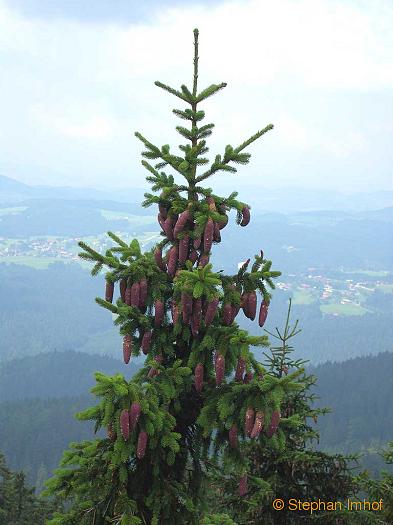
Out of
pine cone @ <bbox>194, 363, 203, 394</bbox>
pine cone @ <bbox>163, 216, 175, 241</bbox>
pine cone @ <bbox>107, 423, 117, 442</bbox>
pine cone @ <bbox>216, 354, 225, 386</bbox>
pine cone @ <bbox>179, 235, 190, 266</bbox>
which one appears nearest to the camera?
pine cone @ <bbox>107, 423, 117, 442</bbox>

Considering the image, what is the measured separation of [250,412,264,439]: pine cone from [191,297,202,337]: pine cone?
210 cm

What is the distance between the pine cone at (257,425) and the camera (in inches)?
354

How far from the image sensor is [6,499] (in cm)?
4009

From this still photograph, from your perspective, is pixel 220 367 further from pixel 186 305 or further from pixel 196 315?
pixel 186 305

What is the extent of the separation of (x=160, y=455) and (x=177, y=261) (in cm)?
416

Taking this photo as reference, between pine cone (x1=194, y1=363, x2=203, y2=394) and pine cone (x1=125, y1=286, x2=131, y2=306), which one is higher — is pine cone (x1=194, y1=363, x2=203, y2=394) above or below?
below

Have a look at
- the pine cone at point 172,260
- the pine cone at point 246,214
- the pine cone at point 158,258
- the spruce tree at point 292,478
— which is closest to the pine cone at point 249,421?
the pine cone at point 172,260

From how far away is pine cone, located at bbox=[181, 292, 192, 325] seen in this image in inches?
384

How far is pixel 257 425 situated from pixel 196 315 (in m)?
2.43

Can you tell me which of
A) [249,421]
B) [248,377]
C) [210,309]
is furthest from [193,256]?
[249,421]

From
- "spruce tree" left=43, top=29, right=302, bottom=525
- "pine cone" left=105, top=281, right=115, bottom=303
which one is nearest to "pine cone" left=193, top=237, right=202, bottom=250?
"spruce tree" left=43, top=29, right=302, bottom=525

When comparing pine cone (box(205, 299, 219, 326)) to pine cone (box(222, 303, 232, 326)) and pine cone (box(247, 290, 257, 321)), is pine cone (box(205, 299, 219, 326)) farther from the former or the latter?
pine cone (box(247, 290, 257, 321))

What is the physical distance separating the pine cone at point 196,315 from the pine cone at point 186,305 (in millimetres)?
132

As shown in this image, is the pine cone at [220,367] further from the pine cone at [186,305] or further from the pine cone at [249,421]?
the pine cone at [186,305]
